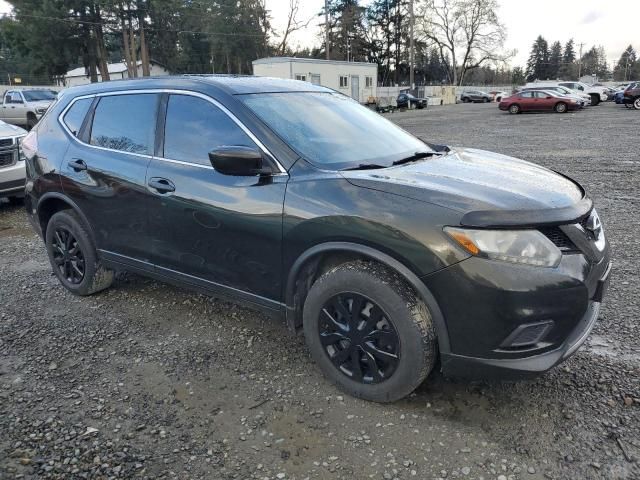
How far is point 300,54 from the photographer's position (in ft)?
205

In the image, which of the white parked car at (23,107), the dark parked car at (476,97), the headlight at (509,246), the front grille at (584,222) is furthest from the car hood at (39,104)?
the dark parked car at (476,97)

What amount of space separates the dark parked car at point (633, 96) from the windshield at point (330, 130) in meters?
29.6

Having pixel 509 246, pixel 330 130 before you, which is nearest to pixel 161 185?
pixel 330 130

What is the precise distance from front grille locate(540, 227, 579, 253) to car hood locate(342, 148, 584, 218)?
0.11m

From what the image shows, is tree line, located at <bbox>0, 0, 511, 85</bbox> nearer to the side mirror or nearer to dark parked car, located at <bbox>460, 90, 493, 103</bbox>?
dark parked car, located at <bbox>460, 90, 493, 103</bbox>

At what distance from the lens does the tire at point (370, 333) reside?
98.8 inches

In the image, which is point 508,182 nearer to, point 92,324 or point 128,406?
point 128,406

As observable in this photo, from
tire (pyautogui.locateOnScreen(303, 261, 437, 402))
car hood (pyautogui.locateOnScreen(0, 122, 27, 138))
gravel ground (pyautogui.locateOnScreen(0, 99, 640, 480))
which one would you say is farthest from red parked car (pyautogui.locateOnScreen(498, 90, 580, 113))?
tire (pyautogui.locateOnScreen(303, 261, 437, 402))

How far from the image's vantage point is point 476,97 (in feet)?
180

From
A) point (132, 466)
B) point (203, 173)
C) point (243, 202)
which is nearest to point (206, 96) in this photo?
point (203, 173)

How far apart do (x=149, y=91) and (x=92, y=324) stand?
1813 millimetres

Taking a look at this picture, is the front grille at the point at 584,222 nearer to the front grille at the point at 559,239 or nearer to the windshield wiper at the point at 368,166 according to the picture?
the front grille at the point at 559,239

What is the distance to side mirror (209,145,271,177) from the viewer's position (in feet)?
9.24

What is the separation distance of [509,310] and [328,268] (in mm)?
1007
